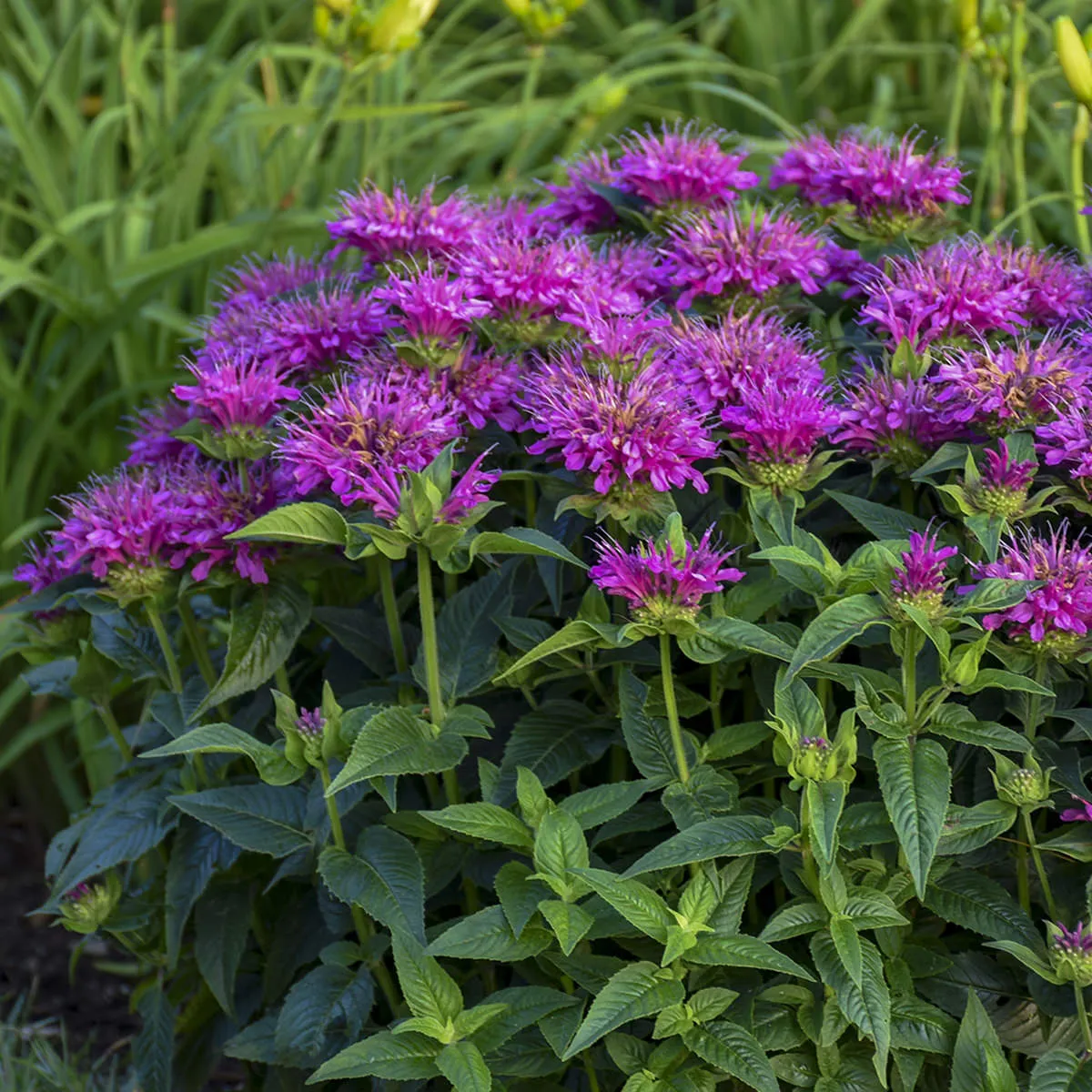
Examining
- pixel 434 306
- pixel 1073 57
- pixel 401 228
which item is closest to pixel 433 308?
pixel 434 306

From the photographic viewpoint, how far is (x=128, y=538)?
1.48 metres

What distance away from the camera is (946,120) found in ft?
11.9

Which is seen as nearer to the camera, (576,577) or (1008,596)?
(1008,596)

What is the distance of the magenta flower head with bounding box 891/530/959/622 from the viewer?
1215mm

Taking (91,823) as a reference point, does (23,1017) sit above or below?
below

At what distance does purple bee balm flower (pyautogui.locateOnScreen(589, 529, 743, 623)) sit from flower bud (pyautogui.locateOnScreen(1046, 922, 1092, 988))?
44 centimetres

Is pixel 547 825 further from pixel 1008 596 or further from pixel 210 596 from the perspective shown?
pixel 210 596

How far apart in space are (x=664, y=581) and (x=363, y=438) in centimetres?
34

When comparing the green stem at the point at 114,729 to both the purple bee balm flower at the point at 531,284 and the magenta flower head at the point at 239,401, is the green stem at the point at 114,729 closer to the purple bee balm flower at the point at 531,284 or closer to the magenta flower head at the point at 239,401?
the magenta flower head at the point at 239,401

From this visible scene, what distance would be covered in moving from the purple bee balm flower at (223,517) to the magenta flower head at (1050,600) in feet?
2.49

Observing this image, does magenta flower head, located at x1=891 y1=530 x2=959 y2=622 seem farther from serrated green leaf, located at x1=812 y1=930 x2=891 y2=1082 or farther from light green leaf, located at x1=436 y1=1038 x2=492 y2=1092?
light green leaf, located at x1=436 y1=1038 x2=492 y2=1092

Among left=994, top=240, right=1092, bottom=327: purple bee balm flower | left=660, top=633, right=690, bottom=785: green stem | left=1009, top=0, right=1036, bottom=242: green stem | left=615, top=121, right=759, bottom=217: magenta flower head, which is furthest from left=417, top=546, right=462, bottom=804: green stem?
left=1009, top=0, right=1036, bottom=242: green stem

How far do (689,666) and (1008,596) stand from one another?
446 mm

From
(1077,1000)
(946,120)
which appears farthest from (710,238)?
(946,120)
